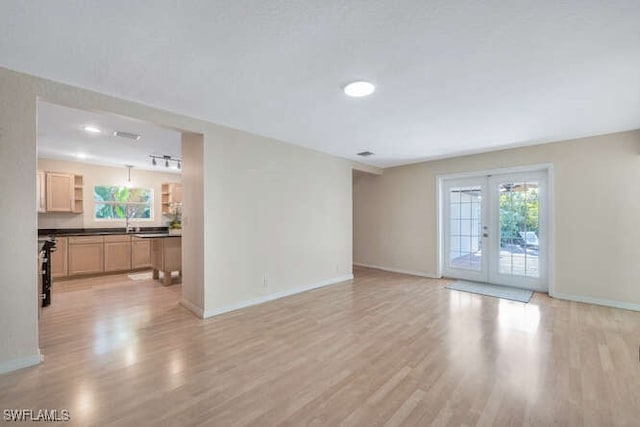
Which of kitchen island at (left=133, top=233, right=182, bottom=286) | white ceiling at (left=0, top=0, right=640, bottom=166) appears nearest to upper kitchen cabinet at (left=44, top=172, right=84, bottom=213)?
kitchen island at (left=133, top=233, right=182, bottom=286)

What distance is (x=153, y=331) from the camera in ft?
9.74

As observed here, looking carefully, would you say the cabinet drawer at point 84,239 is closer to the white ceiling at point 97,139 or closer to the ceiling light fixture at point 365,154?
the white ceiling at point 97,139

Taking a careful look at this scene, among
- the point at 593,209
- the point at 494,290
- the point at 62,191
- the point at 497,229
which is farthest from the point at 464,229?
the point at 62,191

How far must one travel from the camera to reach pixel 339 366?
2289 mm

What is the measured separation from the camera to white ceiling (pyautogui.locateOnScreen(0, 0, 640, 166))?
155cm

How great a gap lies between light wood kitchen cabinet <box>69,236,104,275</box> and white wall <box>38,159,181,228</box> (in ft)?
2.77

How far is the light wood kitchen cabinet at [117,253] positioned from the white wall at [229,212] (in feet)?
10.8

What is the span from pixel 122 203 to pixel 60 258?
70.2 inches

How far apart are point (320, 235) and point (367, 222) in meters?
2.22

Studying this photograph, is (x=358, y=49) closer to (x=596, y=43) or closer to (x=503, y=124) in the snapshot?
(x=596, y=43)

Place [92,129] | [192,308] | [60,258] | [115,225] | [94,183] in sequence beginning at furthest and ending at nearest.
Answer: [115,225] → [94,183] → [60,258] → [92,129] → [192,308]

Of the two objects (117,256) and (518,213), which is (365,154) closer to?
(518,213)

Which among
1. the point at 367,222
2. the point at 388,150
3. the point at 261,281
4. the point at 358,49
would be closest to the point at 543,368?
the point at 358,49

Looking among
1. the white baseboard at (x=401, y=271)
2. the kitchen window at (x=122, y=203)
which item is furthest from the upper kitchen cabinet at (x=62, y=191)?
the white baseboard at (x=401, y=271)
